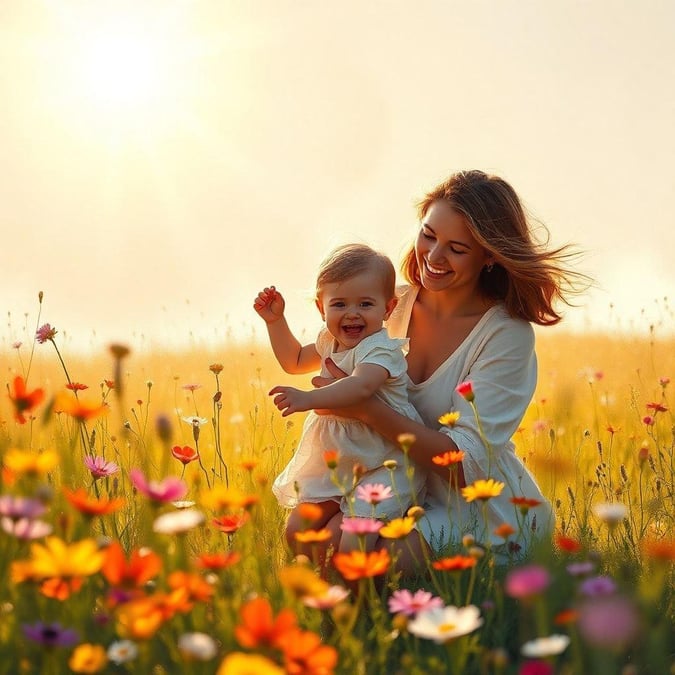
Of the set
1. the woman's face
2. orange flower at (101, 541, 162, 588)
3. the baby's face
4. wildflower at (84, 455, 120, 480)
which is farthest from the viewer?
the woman's face

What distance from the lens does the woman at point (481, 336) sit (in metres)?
3.12

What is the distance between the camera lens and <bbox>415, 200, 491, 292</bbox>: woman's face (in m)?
3.23

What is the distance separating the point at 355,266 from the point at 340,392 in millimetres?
423

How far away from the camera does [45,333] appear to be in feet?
10.1

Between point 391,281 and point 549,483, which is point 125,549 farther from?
point 549,483

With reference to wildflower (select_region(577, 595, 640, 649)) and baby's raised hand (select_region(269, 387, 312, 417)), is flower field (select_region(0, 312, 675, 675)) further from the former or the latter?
baby's raised hand (select_region(269, 387, 312, 417))

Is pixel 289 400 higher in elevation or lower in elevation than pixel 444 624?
higher

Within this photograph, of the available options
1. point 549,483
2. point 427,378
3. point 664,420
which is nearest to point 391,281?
point 427,378

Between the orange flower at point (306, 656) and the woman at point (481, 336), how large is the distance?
166 centimetres

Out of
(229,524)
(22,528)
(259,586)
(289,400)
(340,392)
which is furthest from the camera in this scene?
(340,392)

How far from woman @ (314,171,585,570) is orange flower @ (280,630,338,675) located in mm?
1661

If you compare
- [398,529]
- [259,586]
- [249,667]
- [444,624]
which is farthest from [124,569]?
[259,586]

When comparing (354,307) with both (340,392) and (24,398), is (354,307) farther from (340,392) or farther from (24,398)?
(24,398)

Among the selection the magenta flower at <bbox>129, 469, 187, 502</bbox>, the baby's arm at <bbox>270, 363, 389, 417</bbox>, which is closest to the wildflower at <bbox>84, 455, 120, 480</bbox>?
the baby's arm at <bbox>270, 363, 389, 417</bbox>
